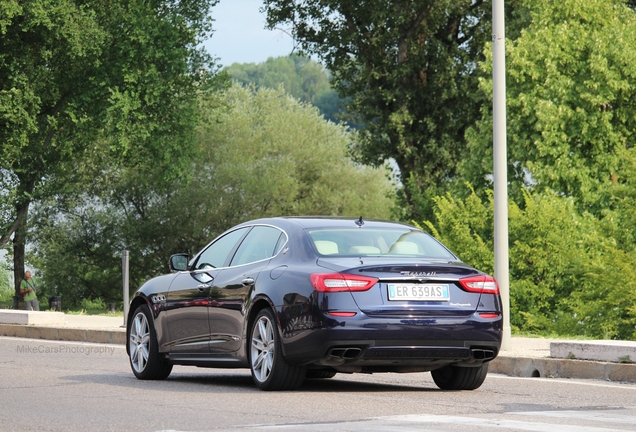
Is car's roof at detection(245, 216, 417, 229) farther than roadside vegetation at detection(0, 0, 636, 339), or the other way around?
roadside vegetation at detection(0, 0, 636, 339)

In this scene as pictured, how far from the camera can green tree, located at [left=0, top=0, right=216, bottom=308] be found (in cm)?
3659

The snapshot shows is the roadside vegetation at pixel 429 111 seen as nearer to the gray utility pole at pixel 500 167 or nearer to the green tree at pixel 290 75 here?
the gray utility pole at pixel 500 167

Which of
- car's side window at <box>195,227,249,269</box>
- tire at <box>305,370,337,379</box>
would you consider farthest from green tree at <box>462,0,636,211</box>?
car's side window at <box>195,227,249,269</box>

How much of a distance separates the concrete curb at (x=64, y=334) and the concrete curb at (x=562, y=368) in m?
8.06

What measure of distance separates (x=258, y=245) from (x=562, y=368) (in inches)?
139

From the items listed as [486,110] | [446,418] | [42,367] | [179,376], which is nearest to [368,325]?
[446,418]

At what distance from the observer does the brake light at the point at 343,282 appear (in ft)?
31.7

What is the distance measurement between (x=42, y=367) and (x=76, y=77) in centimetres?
2805

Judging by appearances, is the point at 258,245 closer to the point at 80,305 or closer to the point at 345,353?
the point at 345,353

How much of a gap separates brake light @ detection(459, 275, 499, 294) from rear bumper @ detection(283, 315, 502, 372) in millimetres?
244

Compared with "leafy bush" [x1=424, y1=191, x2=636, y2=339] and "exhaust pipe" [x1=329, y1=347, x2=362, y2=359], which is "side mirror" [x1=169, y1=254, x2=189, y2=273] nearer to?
"exhaust pipe" [x1=329, y1=347, x2=362, y2=359]

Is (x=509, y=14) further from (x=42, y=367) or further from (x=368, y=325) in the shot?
(x=368, y=325)

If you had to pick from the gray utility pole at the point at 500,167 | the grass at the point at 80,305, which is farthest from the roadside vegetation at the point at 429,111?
the gray utility pole at the point at 500,167

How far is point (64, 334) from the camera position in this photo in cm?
2083
